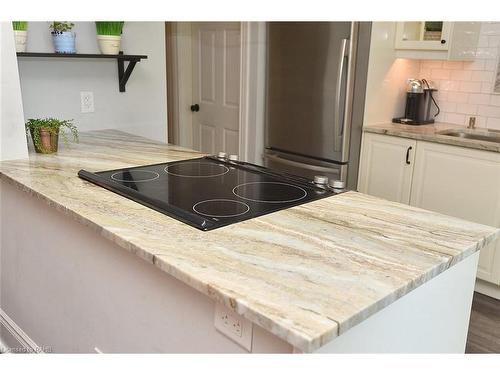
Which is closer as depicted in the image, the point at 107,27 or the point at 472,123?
the point at 107,27

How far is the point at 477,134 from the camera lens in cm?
323

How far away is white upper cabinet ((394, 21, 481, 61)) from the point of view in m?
3.12

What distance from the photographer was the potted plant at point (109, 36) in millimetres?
2695

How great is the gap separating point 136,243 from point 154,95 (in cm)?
211

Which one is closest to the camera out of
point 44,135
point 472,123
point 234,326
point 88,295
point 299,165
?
point 234,326

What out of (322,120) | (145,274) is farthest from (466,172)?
(145,274)

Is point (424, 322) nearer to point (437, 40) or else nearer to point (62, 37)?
point (62, 37)

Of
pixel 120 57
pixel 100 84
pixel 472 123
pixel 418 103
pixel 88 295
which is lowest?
pixel 88 295

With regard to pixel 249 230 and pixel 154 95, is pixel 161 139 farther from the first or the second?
pixel 249 230

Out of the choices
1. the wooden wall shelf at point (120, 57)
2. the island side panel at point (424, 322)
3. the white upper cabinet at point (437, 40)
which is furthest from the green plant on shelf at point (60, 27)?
the island side panel at point (424, 322)

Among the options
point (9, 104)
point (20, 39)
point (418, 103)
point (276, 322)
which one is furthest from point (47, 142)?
point (418, 103)

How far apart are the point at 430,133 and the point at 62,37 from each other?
2.23 m
